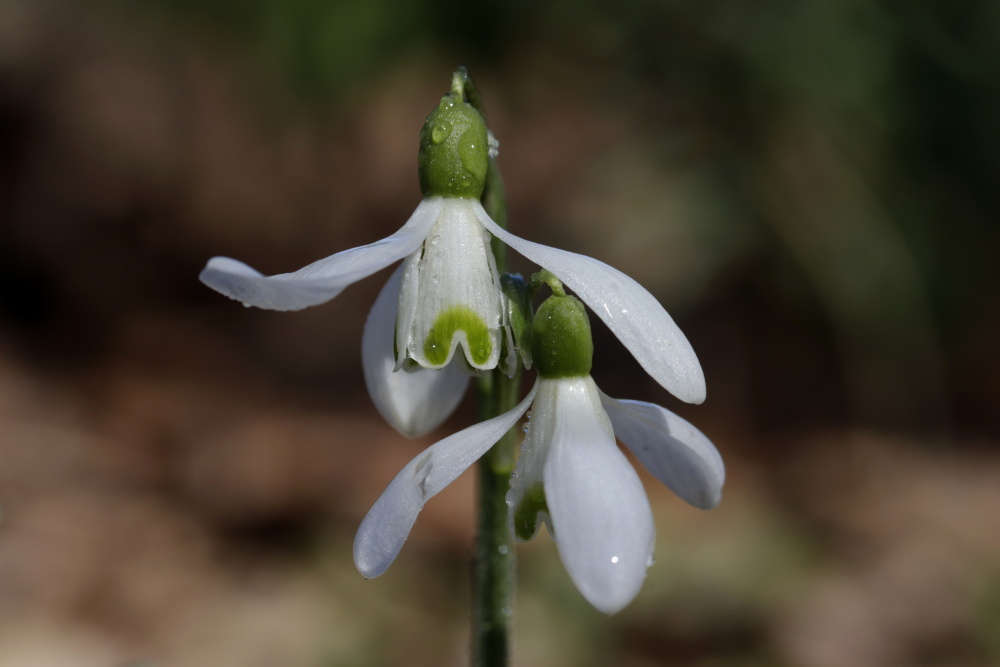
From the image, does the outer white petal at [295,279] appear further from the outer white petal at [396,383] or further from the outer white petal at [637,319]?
the outer white petal at [396,383]

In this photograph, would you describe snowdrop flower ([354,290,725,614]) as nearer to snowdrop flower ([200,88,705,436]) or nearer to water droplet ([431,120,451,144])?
snowdrop flower ([200,88,705,436])

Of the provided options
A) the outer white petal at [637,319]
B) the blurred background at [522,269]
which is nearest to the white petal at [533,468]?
the outer white petal at [637,319]

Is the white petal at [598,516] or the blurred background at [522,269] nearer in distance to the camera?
the white petal at [598,516]

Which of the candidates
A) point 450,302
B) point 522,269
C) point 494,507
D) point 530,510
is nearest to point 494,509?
point 494,507

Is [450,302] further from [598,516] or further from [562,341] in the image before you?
[598,516]

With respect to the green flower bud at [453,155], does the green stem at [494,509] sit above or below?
below

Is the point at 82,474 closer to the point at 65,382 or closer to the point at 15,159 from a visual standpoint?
the point at 65,382

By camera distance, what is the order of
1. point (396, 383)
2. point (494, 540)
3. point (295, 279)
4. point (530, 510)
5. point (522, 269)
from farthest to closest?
1. point (522, 269)
2. point (396, 383)
3. point (494, 540)
4. point (530, 510)
5. point (295, 279)
